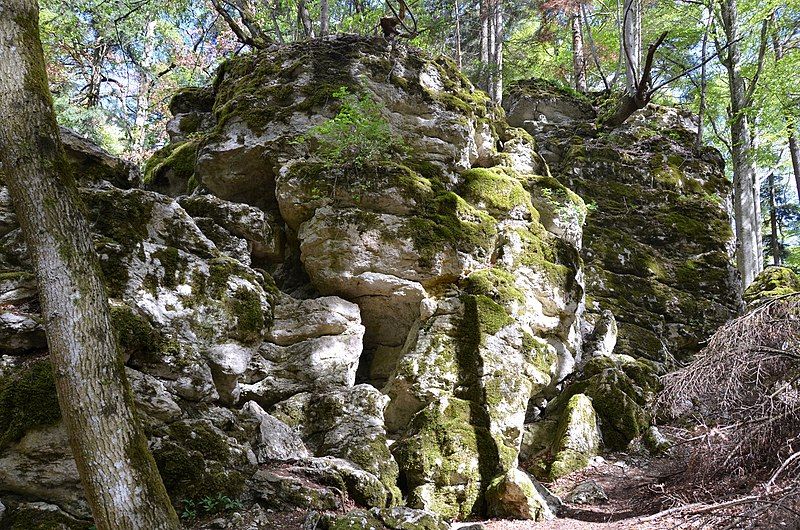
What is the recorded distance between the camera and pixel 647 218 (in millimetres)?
13516

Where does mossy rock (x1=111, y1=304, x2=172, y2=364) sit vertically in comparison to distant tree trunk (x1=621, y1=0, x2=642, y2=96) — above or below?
below

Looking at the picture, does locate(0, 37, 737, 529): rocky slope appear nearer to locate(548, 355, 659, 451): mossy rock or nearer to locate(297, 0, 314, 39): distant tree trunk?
locate(548, 355, 659, 451): mossy rock

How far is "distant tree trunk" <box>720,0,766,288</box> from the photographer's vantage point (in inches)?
504

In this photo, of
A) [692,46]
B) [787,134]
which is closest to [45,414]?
[787,134]

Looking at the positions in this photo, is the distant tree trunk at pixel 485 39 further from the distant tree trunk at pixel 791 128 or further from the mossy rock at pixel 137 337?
the mossy rock at pixel 137 337

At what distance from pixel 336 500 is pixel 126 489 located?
2555mm

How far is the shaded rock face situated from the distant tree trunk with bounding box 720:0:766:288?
0.39 metres

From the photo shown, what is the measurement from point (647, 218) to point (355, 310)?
9627 mm

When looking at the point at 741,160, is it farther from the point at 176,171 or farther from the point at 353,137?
the point at 176,171

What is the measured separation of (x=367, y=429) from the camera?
6512 millimetres

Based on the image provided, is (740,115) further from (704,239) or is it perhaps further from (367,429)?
(367,429)

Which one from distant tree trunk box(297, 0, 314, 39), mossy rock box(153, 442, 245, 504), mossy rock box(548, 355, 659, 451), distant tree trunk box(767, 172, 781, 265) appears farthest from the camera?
distant tree trunk box(767, 172, 781, 265)

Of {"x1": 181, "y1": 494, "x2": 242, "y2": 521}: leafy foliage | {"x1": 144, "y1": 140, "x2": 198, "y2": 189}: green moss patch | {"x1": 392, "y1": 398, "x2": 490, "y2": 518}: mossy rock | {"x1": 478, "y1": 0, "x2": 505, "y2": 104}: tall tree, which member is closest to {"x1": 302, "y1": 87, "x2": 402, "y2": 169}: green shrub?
{"x1": 144, "y1": 140, "x2": 198, "y2": 189}: green moss patch

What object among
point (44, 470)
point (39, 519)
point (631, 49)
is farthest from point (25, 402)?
point (631, 49)
